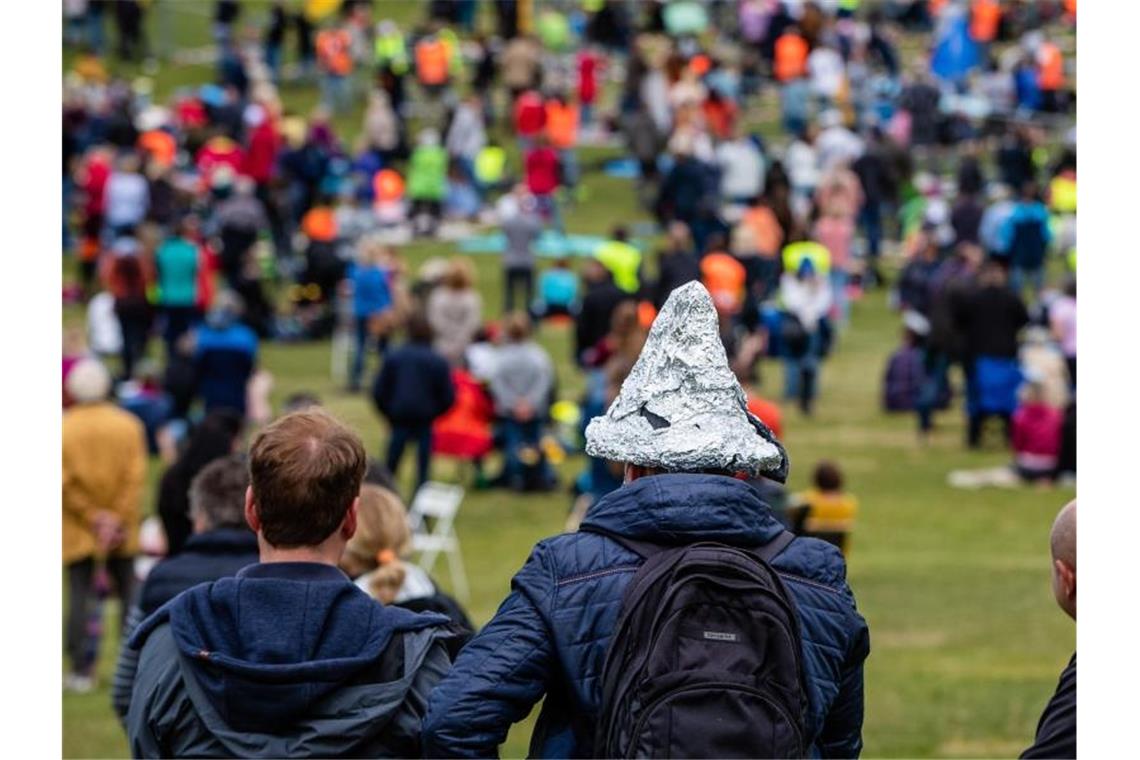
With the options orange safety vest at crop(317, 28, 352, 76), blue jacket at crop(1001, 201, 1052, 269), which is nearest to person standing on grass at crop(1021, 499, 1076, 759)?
blue jacket at crop(1001, 201, 1052, 269)

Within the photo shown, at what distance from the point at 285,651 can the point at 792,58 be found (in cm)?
2839

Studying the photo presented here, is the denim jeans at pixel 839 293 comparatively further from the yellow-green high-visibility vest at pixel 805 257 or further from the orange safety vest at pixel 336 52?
the orange safety vest at pixel 336 52

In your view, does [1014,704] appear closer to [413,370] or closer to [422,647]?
[413,370]

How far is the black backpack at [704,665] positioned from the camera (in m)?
3.62

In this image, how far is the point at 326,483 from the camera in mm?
4172

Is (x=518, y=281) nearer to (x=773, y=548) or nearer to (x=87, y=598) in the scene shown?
(x=87, y=598)

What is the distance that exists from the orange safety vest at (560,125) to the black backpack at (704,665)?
2591 centimetres

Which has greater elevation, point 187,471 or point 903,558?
point 187,471

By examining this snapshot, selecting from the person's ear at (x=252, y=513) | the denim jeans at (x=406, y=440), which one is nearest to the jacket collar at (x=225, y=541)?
the person's ear at (x=252, y=513)

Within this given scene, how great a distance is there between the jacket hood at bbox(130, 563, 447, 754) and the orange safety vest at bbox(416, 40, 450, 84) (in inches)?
1151

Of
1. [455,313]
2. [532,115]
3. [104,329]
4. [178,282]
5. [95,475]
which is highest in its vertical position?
[532,115]

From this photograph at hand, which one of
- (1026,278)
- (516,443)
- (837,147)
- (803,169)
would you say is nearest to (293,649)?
(516,443)

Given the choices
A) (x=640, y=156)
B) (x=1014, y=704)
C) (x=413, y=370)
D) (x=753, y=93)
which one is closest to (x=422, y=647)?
(x=1014, y=704)

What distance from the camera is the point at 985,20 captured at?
3525cm
